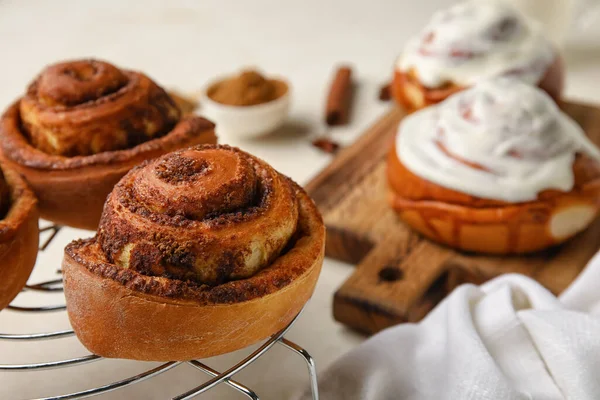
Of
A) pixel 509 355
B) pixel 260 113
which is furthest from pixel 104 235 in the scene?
pixel 260 113

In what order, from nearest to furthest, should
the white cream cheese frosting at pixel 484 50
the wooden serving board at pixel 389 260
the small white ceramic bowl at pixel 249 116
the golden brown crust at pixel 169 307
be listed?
the golden brown crust at pixel 169 307 < the wooden serving board at pixel 389 260 < the white cream cheese frosting at pixel 484 50 < the small white ceramic bowl at pixel 249 116

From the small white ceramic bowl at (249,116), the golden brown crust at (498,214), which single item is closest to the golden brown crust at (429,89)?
the small white ceramic bowl at (249,116)

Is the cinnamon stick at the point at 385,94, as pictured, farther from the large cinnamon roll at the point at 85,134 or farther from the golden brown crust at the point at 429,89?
the large cinnamon roll at the point at 85,134

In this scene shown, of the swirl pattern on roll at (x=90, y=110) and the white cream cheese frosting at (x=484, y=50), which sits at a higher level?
the swirl pattern on roll at (x=90, y=110)

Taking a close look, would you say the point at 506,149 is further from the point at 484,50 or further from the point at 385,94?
the point at 385,94

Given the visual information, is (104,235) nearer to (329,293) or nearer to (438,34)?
(329,293)

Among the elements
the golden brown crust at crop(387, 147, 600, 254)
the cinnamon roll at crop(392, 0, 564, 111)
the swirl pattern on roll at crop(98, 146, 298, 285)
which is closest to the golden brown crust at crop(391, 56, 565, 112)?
the cinnamon roll at crop(392, 0, 564, 111)

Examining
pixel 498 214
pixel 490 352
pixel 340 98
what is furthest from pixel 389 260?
pixel 340 98

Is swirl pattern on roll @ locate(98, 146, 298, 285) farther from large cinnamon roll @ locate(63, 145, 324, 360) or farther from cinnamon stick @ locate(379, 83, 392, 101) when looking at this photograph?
cinnamon stick @ locate(379, 83, 392, 101)
